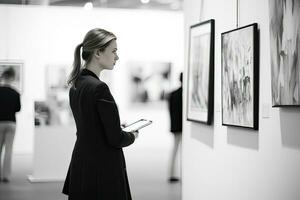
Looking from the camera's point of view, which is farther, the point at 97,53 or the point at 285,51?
the point at 285,51

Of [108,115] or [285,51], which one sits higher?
[285,51]

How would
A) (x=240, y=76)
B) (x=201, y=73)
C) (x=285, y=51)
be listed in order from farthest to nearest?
(x=201, y=73) → (x=240, y=76) → (x=285, y=51)

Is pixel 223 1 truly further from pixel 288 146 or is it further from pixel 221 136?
pixel 288 146

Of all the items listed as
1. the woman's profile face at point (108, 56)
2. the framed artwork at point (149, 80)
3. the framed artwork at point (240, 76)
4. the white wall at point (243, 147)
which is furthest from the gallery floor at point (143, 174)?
the woman's profile face at point (108, 56)

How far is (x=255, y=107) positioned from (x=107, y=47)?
131 centimetres

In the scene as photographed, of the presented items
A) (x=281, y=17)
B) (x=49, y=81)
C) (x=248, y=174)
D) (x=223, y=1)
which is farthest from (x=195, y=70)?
(x=49, y=81)

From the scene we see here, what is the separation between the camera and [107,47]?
3674 millimetres

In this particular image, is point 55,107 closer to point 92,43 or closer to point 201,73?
point 201,73

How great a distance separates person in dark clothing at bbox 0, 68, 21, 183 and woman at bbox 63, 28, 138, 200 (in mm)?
6133

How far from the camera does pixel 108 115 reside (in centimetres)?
344

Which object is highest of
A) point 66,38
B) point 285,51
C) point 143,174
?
point 66,38

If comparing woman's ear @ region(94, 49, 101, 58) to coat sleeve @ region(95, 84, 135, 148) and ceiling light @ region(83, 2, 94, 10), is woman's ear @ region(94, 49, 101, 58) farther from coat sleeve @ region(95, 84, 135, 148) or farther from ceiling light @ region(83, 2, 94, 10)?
ceiling light @ region(83, 2, 94, 10)

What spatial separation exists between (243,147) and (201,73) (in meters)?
1.22

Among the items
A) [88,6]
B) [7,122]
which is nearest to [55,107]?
[7,122]
